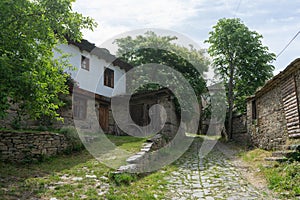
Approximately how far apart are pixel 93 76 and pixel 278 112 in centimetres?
1011

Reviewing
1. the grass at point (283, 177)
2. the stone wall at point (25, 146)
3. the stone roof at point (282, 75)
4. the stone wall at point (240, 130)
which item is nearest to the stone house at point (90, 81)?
the stone wall at point (25, 146)

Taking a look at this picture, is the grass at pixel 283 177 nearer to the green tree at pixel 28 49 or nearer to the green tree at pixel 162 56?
the green tree at pixel 28 49

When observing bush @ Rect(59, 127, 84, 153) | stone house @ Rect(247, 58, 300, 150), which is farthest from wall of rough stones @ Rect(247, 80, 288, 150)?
bush @ Rect(59, 127, 84, 153)

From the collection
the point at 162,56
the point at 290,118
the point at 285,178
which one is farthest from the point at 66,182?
the point at 162,56

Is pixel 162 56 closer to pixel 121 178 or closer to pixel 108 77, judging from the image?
pixel 108 77

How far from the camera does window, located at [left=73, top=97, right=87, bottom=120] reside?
11.9 metres

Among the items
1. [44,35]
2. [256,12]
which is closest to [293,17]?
[256,12]

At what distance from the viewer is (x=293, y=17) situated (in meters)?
7.55

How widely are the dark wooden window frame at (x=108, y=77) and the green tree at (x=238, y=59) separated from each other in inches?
280

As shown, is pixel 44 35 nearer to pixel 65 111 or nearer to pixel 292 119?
pixel 65 111

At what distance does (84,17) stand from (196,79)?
42.5ft

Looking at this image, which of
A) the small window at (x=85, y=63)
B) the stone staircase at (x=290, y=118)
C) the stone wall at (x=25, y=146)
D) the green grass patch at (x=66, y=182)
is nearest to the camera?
the green grass patch at (x=66, y=182)

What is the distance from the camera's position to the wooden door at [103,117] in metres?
13.4

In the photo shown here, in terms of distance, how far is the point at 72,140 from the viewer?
27.0ft
